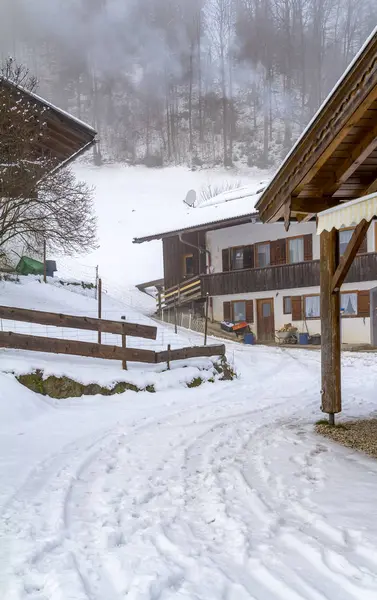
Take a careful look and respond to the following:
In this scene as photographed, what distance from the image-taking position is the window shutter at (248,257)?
25.4m

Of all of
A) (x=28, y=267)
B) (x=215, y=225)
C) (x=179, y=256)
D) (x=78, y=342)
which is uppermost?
(x=215, y=225)

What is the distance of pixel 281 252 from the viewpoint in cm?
2428

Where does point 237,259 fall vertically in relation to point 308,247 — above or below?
below

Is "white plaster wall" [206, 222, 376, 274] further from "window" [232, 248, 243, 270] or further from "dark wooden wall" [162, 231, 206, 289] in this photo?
"dark wooden wall" [162, 231, 206, 289]

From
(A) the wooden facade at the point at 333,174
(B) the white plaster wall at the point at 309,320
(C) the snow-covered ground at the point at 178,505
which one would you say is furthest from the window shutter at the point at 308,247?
(A) the wooden facade at the point at 333,174

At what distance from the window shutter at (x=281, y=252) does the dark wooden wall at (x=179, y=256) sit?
4.58 metres

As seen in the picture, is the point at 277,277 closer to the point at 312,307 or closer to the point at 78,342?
the point at 312,307

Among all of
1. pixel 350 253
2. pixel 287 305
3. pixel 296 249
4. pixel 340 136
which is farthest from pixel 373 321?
pixel 296 249

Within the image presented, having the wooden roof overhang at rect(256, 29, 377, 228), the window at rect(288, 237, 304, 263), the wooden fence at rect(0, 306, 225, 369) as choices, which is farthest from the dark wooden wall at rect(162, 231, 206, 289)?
the wooden roof overhang at rect(256, 29, 377, 228)

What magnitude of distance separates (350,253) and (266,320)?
18.2m

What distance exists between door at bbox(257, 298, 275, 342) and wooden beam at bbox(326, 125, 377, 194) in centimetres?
1774

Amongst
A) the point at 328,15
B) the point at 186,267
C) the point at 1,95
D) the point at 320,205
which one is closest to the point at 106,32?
the point at 328,15

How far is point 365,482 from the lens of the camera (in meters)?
4.52

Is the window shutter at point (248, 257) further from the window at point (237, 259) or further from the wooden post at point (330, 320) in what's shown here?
the wooden post at point (330, 320)
